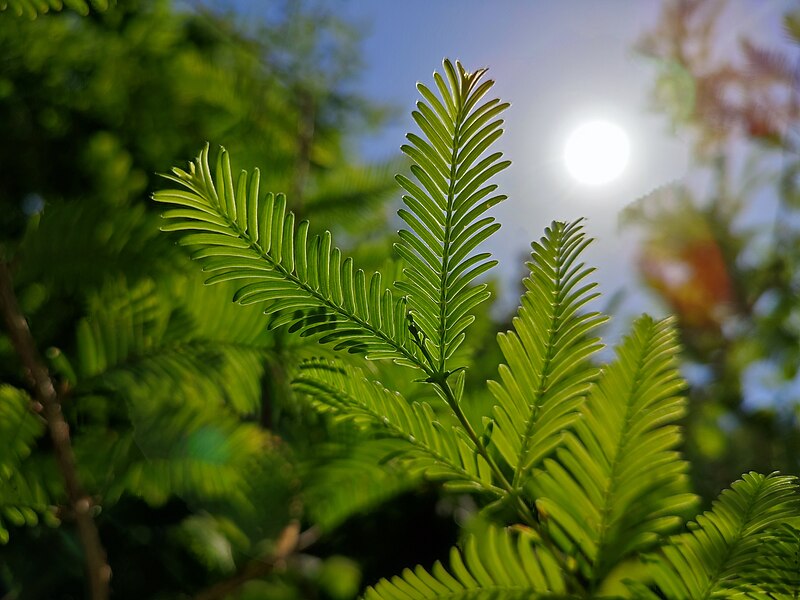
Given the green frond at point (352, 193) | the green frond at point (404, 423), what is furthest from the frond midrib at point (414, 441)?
the green frond at point (352, 193)

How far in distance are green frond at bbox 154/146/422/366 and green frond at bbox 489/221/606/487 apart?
0.04 metres

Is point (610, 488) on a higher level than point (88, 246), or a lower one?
lower

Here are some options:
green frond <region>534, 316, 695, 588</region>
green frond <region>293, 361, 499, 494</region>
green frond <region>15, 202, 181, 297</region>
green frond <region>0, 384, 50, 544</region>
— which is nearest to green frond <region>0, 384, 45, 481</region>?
green frond <region>0, 384, 50, 544</region>

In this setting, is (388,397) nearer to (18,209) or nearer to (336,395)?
(336,395)

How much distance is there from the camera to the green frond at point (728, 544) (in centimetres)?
24

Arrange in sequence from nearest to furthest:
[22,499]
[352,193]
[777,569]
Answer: [777,569], [22,499], [352,193]

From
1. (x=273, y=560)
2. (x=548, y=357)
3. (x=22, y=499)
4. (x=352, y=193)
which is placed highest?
(x=352, y=193)

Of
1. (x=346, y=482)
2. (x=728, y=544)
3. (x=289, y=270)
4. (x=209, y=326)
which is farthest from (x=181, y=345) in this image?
(x=728, y=544)

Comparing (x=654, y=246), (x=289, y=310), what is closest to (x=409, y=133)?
(x=289, y=310)

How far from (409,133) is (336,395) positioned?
0.39ft

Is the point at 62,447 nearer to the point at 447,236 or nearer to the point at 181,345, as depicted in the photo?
the point at 181,345

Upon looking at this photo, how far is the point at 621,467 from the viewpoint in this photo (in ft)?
0.83

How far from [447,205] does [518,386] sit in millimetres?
79

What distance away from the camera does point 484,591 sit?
0.83ft
